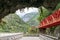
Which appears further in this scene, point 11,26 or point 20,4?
point 11,26

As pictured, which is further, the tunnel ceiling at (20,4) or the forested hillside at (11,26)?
the forested hillside at (11,26)

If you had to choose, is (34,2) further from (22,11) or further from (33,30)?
(33,30)

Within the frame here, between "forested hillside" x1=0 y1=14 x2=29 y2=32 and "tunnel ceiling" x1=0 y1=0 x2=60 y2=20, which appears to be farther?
"forested hillside" x1=0 y1=14 x2=29 y2=32

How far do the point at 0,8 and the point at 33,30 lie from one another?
70236 millimetres

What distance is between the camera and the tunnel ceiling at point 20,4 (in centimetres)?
1485

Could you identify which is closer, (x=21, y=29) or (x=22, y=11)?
(x=22, y=11)

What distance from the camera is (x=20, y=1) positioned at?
603 inches

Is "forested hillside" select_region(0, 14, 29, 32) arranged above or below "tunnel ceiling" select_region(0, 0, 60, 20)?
above

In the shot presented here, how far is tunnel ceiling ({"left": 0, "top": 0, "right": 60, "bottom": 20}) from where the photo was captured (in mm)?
14852

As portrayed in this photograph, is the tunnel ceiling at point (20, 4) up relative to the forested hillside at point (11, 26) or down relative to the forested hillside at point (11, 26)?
down

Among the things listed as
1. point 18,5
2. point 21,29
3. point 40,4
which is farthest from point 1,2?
point 21,29

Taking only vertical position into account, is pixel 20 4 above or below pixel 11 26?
below

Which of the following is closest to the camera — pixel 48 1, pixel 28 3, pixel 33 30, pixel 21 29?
pixel 48 1

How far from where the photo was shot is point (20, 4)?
51.1 feet
